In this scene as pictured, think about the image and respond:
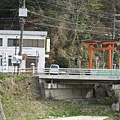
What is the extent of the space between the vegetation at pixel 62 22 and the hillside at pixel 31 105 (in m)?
17.0

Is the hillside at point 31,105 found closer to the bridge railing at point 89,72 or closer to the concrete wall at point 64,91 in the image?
the concrete wall at point 64,91

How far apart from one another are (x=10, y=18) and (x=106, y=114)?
2570 centimetres

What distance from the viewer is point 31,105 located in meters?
27.3

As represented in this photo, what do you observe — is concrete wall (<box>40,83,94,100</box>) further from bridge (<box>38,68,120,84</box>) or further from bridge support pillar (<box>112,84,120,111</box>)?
bridge support pillar (<box>112,84,120,111</box>)

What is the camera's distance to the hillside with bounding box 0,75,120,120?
25.7 metres

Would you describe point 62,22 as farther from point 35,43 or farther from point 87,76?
point 87,76

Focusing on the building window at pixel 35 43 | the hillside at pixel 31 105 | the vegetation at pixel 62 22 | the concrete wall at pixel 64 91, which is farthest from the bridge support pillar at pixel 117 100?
the vegetation at pixel 62 22

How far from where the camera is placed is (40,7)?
48.1 meters

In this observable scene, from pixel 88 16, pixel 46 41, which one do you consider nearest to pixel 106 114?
pixel 46 41

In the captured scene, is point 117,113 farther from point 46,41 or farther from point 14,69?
point 46,41

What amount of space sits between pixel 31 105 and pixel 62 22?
2465 centimetres

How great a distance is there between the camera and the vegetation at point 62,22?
4759 centimetres

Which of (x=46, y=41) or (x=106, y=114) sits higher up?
(x=46, y=41)

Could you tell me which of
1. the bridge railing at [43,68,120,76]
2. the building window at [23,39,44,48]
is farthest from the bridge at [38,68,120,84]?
the building window at [23,39,44,48]
